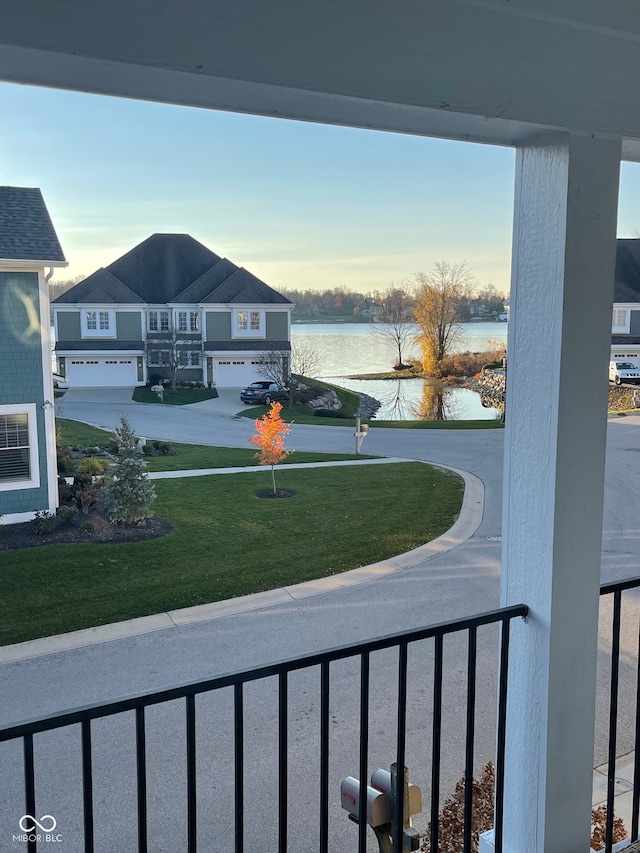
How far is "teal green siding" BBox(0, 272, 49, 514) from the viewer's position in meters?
7.13

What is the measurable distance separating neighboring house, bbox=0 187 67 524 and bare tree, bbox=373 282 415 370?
4106 millimetres

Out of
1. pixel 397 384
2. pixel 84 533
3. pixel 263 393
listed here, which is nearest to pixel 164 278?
pixel 84 533

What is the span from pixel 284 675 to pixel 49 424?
23.5ft

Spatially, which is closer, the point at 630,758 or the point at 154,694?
the point at 154,694

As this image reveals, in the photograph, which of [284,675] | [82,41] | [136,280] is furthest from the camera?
[136,280]

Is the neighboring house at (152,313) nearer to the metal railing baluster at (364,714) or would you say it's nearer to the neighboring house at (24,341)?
the neighboring house at (24,341)

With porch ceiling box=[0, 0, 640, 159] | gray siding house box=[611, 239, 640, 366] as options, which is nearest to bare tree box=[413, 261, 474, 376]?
gray siding house box=[611, 239, 640, 366]

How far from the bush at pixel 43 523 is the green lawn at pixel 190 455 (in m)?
2.88

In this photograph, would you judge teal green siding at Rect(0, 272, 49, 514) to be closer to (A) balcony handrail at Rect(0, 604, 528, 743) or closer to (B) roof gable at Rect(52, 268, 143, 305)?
(B) roof gable at Rect(52, 268, 143, 305)

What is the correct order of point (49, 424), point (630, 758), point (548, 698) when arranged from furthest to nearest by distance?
1. point (49, 424)
2. point (630, 758)
3. point (548, 698)

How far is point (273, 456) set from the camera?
33.2 ft

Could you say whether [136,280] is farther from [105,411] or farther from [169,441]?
[169,441]

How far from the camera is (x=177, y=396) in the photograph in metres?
10.6

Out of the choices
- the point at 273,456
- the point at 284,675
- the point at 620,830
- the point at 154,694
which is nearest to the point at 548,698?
the point at 284,675
